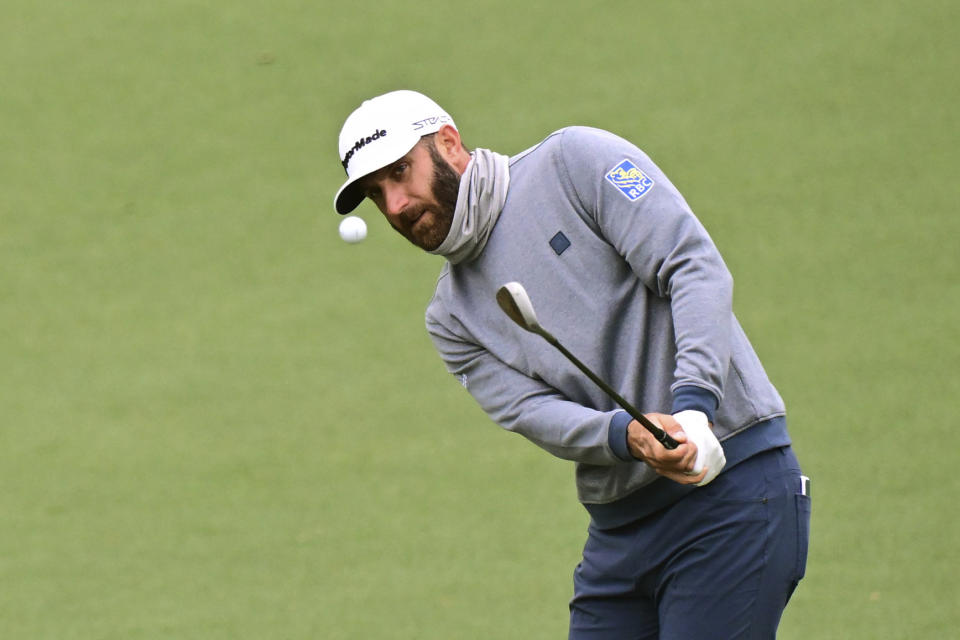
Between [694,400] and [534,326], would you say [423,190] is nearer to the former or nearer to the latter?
[534,326]

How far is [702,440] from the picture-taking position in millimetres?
1956

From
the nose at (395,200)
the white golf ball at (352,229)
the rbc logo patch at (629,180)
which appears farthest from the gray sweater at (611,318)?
the white golf ball at (352,229)

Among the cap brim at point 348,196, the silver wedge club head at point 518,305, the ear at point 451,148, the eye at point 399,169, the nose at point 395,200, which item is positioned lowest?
the silver wedge club head at point 518,305

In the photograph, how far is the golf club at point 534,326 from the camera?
6.37ft

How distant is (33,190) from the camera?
201 inches

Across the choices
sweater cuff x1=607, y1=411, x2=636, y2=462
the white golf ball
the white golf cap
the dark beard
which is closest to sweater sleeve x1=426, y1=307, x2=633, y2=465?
sweater cuff x1=607, y1=411, x2=636, y2=462

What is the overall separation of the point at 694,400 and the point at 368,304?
2.80 metres

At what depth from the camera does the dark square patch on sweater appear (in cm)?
221

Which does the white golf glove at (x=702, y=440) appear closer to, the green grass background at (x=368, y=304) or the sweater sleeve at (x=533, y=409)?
the sweater sleeve at (x=533, y=409)

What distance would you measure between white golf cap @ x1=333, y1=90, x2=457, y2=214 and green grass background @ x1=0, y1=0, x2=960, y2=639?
1.68 metres

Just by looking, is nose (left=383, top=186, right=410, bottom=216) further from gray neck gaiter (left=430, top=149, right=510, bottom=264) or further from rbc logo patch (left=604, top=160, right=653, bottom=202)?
rbc logo patch (left=604, top=160, right=653, bottom=202)

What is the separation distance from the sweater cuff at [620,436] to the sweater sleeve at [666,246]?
0.10m

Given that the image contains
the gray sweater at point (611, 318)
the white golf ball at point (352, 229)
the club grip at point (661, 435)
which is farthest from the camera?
the white golf ball at point (352, 229)

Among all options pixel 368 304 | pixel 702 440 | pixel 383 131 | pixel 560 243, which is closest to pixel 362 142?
pixel 383 131
